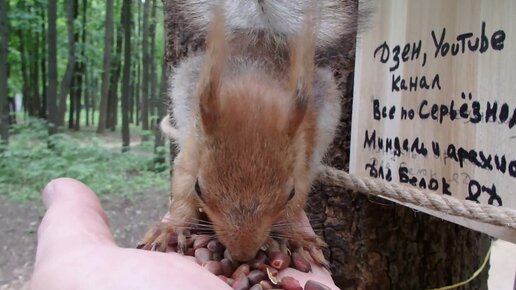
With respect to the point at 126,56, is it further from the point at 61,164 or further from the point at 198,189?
the point at 198,189

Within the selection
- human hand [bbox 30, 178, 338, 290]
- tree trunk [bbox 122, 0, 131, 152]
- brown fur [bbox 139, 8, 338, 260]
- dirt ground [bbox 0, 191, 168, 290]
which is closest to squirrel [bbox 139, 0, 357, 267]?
brown fur [bbox 139, 8, 338, 260]

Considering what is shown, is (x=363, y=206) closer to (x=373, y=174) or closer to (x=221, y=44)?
(x=373, y=174)

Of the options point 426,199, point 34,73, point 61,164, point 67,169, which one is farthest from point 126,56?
point 426,199

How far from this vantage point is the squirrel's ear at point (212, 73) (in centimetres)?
93

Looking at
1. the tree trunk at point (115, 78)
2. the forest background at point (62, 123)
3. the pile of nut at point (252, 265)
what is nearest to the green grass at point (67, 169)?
the forest background at point (62, 123)

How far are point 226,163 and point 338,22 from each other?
1.53ft

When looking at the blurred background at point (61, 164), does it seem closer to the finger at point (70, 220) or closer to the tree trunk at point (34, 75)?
the tree trunk at point (34, 75)

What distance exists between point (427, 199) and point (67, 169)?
5417 mm

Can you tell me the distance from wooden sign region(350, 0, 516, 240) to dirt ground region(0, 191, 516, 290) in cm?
243

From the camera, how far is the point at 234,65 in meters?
1.16

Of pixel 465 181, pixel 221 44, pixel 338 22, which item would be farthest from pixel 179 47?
pixel 465 181

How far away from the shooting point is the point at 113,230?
15.0 feet

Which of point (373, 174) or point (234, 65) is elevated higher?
point (234, 65)

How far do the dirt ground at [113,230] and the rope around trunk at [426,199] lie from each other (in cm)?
244
